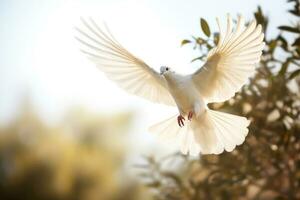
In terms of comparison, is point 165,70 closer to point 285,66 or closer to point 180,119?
point 180,119

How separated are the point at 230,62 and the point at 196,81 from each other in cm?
11

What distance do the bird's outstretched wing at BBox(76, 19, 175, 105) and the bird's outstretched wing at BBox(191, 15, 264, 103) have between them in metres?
0.14

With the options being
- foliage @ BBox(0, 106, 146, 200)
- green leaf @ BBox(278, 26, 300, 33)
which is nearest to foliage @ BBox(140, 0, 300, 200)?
green leaf @ BBox(278, 26, 300, 33)

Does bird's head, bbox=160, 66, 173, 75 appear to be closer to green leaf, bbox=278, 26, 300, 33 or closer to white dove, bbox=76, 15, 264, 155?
white dove, bbox=76, 15, 264, 155

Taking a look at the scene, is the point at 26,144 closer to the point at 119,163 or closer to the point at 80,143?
the point at 80,143

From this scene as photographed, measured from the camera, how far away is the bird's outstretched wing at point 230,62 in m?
1.26

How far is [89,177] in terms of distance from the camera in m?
6.66

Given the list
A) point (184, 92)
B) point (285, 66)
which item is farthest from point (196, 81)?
point (285, 66)

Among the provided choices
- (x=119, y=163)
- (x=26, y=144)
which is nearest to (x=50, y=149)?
(x=26, y=144)

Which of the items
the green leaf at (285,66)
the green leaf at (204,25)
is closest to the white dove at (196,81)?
the green leaf at (204,25)

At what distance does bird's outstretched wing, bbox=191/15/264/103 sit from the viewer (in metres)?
1.26

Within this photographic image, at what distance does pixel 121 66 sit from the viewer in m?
1.58

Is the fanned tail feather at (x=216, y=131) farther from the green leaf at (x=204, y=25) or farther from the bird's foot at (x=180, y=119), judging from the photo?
the green leaf at (x=204, y=25)

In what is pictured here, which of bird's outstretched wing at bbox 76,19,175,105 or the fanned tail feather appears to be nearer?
bird's outstretched wing at bbox 76,19,175,105
